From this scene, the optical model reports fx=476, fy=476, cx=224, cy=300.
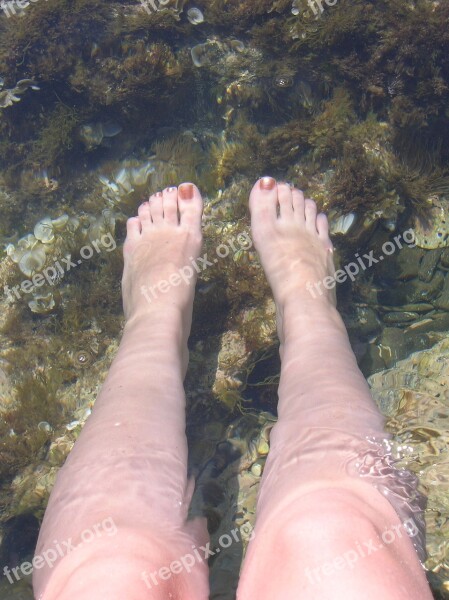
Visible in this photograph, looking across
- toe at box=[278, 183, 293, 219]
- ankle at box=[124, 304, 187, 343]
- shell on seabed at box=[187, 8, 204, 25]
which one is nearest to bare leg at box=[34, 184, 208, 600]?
ankle at box=[124, 304, 187, 343]

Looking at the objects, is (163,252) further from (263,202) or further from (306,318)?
(306,318)

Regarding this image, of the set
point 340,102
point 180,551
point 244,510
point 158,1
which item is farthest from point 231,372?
point 158,1

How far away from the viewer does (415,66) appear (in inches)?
153

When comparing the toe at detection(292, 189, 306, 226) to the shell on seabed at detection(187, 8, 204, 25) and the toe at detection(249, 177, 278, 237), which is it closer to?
the toe at detection(249, 177, 278, 237)

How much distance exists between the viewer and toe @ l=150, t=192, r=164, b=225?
4266 mm

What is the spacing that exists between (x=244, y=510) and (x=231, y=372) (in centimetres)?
99

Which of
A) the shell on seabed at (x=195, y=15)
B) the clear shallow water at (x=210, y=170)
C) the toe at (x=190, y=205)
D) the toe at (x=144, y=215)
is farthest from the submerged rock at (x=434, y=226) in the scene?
the shell on seabed at (x=195, y=15)

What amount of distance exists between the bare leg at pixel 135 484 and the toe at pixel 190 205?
701 mm

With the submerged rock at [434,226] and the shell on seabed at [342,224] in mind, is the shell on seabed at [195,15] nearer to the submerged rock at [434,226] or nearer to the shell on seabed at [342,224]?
the shell on seabed at [342,224]

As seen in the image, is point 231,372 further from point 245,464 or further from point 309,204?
point 309,204

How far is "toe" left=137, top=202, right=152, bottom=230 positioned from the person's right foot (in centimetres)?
95

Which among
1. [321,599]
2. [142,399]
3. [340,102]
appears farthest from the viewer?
[340,102]

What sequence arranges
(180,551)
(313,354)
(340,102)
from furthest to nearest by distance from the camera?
1. (340,102)
2. (313,354)
3. (180,551)

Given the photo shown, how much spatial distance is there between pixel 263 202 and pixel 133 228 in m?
1.19
